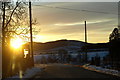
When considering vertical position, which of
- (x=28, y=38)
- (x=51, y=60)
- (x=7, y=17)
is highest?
(x=7, y=17)

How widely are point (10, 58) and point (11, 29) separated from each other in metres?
9.25

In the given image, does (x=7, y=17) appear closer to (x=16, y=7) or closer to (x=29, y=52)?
(x=16, y=7)

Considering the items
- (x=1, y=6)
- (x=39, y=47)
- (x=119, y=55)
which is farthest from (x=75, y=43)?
(x=1, y=6)

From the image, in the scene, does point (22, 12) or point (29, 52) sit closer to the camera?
point (22, 12)

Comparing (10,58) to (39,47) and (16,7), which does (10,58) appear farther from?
(39,47)

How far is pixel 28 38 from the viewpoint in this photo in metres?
31.6

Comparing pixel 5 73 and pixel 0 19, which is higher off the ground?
pixel 0 19

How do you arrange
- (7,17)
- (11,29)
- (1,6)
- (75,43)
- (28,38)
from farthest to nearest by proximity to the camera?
(75,43) < (28,38) < (11,29) < (7,17) < (1,6)

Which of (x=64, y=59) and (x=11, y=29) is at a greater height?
(x=11, y=29)

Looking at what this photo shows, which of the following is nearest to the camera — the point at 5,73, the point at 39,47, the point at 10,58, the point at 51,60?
the point at 5,73

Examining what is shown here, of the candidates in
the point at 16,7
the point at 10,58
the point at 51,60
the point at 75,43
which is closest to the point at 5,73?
the point at 10,58

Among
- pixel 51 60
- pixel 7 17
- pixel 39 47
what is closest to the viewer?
pixel 7 17

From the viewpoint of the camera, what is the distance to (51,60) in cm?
7262

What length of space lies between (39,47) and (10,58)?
404ft
